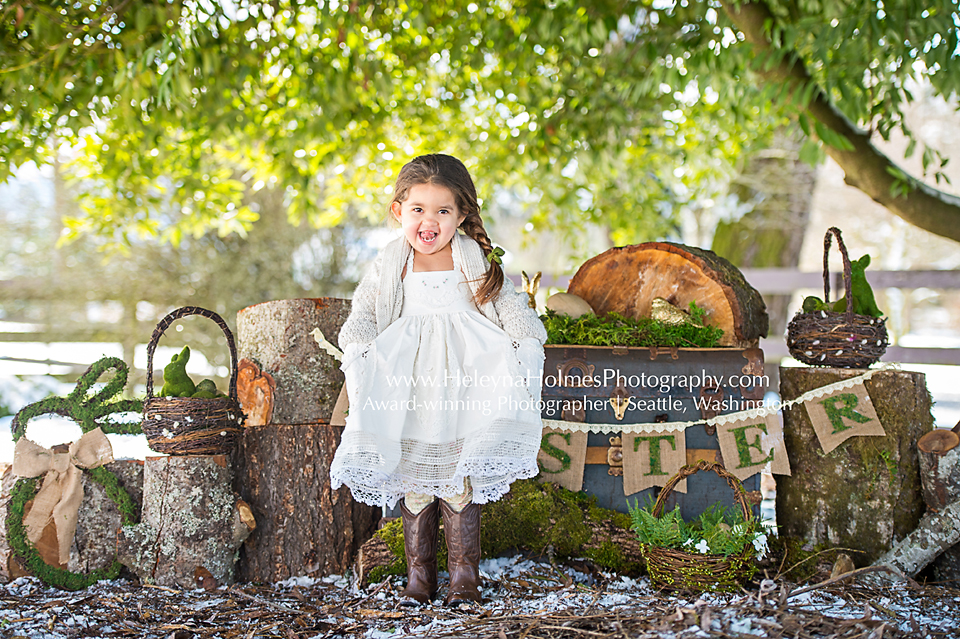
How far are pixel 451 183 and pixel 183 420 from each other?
1.43 m

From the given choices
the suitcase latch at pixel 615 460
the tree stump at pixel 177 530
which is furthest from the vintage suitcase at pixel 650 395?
the tree stump at pixel 177 530

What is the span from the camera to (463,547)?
2.49 metres

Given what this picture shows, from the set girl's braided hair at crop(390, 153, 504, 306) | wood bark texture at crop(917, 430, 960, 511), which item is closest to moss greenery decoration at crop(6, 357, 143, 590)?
girl's braided hair at crop(390, 153, 504, 306)

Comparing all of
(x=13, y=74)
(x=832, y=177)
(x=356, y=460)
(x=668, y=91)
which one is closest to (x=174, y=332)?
(x=13, y=74)

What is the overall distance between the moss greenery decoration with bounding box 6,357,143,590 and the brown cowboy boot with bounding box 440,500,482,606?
53.0 inches

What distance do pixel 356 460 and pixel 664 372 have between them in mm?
1444

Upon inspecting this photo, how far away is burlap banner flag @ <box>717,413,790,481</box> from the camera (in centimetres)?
289

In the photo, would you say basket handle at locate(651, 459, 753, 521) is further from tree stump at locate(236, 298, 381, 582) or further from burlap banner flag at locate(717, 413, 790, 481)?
tree stump at locate(236, 298, 381, 582)

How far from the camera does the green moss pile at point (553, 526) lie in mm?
2867

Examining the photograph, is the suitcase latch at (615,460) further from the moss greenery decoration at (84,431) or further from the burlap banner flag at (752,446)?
the moss greenery decoration at (84,431)

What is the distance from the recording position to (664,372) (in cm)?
297

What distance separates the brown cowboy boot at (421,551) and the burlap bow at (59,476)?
1336 millimetres

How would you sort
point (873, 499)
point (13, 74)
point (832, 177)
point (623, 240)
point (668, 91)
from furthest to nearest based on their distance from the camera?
point (832, 177) < point (623, 240) < point (668, 91) < point (13, 74) < point (873, 499)

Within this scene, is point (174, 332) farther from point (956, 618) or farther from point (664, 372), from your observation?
point (956, 618)
